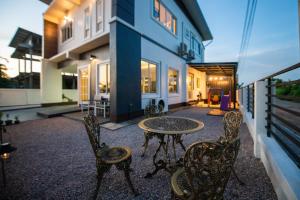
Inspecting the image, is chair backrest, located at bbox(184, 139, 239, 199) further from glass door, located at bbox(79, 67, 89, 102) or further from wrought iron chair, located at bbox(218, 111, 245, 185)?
glass door, located at bbox(79, 67, 89, 102)

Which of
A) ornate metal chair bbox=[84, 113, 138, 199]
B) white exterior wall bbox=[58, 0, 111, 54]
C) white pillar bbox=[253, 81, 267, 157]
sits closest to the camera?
ornate metal chair bbox=[84, 113, 138, 199]

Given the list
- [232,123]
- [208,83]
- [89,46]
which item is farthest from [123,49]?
[208,83]

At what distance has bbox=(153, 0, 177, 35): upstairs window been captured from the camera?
727cm

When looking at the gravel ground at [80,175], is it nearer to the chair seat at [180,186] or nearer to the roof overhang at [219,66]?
the chair seat at [180,186]

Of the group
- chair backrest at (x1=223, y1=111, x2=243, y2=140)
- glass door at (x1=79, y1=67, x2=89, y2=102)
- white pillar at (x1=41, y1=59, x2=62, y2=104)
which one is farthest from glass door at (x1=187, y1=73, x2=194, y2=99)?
white pillar at (x1=41, y1=59, x2=62, y2=104)

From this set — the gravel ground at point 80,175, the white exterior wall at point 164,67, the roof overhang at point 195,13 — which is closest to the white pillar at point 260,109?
A: the gravel ground at point 80,175

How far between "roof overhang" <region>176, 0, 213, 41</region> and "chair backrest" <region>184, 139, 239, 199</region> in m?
10.7

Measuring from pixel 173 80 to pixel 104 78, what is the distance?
4578 mm

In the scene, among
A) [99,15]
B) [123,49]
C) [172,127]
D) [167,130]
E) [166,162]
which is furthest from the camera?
[99,15]

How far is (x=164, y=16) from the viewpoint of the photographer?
7.99 m

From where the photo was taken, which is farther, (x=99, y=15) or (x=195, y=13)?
(x=195, y=13)

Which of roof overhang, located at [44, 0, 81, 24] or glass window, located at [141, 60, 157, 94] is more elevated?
roof overhang, located at [44, 0, 81, 24]

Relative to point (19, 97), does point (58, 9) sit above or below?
above

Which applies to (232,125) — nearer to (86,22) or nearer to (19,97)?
(86,22)
